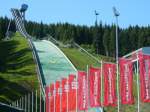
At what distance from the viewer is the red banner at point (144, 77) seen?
94.8ft

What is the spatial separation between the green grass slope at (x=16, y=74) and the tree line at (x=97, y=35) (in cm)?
5153

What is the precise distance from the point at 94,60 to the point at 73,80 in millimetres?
48114

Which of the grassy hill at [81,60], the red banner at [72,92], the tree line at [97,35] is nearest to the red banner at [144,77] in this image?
the red banner at [72,92]

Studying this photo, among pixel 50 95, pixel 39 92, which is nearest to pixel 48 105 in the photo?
pixel 50 95

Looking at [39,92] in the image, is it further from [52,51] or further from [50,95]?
[52,51]

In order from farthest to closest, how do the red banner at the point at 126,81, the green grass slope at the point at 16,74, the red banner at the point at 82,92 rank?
the green grass slope at the point at 16,74 < the red banner at the point at 82,92 < the red banner at the point at 126,81

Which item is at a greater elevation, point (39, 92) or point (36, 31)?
point (36, 31)

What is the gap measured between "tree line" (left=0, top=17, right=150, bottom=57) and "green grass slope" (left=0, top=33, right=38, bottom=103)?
51.5 meters

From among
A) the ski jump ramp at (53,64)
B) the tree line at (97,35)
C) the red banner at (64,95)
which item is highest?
the tree line at (97,35)

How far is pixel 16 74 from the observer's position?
6700cm

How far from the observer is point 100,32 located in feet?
502

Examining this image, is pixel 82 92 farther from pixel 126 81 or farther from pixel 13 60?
pixel 13 60

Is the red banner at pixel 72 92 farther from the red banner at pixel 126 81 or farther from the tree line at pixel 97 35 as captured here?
the tree line at pixel 97 35

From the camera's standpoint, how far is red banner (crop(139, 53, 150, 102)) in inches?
1137
